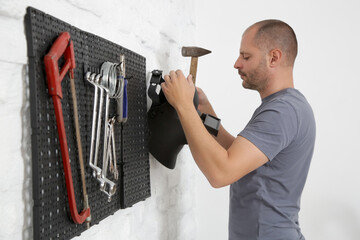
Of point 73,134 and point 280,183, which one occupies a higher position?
point 73,134

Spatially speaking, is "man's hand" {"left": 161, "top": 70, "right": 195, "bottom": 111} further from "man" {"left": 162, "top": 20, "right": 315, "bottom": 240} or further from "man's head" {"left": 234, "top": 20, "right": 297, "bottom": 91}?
"man's head" {"left": 234, "top": 20, "right": 297, "bottom": 91}

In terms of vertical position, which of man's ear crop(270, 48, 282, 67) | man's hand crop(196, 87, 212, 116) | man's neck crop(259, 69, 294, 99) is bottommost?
man's hand crop(196, 87, 212, 116)

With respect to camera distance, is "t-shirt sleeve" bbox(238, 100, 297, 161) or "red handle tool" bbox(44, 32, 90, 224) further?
"t-shirt sleeve" bbox(238, 100, 297, 161)

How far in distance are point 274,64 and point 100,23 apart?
602 millimetres

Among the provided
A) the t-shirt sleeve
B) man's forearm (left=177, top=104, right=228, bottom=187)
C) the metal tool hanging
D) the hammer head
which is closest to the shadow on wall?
the metal tool hanging

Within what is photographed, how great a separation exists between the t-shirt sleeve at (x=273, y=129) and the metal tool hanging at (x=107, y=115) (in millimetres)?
370

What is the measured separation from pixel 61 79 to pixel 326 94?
4.51ft

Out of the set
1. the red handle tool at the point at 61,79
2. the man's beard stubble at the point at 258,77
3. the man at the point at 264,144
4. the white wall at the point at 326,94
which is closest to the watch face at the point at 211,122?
the man at the point at 264,144

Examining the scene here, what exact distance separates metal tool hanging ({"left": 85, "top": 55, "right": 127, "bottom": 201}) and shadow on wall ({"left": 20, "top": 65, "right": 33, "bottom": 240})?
0.20 m

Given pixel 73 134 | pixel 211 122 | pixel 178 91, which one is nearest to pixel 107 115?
pixel 73 134

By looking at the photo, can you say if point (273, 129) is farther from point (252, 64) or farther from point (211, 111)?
point (211, 111)

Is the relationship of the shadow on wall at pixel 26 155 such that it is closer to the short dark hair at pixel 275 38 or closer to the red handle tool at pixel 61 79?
the red handle tool at pixel 61 79

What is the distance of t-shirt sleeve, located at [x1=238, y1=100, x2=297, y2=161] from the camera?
1.09 meters

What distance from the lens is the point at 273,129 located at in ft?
3.62
